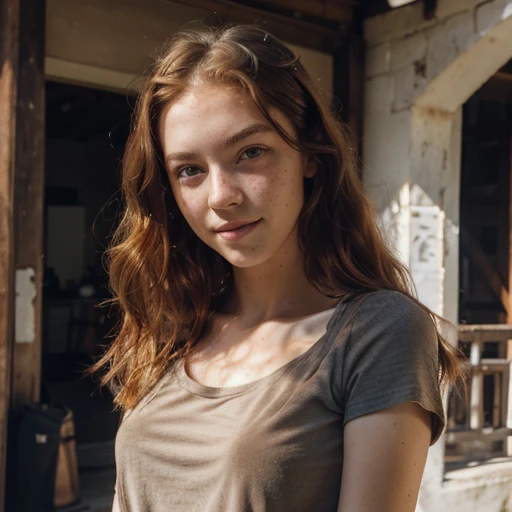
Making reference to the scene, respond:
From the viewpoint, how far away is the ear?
139 centimetres

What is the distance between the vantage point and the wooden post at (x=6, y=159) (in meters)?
3.43

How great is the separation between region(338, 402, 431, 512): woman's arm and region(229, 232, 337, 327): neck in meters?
0.30

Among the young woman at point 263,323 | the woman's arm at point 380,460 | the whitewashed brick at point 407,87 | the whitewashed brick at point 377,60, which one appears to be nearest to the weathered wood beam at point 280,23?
the whitewashed brick at point 377,60

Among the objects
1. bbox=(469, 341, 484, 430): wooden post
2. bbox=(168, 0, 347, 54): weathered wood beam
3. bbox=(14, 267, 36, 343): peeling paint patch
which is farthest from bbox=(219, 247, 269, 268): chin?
bbox=(469, 341, 484, 430): wooden post

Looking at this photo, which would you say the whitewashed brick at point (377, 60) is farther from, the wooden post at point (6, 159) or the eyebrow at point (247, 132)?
the eyebrow at point (247, 132)

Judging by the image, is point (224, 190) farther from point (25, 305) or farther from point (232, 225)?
point (25, 305)

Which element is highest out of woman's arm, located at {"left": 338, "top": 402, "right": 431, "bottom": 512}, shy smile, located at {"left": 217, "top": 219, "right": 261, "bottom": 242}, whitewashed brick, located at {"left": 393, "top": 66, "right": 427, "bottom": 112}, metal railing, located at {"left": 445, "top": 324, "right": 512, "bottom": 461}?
whitewashed brick, located at {"left": 393, "top": 66, "right": 427, "bottom": 112}

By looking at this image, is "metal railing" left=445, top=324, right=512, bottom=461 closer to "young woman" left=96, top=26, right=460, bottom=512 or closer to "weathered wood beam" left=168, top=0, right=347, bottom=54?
"weathered wood beam" left=168, top=0, right=347, bottom=54

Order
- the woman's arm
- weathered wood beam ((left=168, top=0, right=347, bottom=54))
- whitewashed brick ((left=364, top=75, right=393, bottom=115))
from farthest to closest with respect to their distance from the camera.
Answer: whitewashed brick ((left=364, top=75, right=393, bottom=115))
weathered wood beam ((left=168, top=0, right=347, bottom=54))
the woman's arm

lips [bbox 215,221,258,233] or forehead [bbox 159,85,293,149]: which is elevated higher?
forehead [bbox 159,85,293,149]

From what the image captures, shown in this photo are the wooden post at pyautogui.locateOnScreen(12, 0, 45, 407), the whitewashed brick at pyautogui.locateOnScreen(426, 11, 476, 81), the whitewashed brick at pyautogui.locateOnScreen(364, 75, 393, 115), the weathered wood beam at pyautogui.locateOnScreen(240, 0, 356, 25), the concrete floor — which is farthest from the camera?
the whitewashed brick at pyautogui.locateOnScreen(364, 75, 393, 115)

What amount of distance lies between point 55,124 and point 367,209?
8.88 meters

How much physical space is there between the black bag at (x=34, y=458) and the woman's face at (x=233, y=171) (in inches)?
104

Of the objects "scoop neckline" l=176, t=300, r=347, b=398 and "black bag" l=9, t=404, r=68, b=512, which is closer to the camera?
"scoop neckline" l=176, t=300, r=347, b=398
